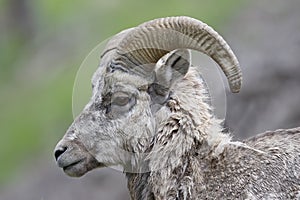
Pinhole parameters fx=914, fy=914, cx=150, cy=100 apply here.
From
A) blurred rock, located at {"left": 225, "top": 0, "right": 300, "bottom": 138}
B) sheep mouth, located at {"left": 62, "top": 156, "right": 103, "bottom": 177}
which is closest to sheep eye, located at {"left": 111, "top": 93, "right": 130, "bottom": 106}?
sheep mouth, located at {"left": 62, "top": 156, "right": 103, "bottom": 177}

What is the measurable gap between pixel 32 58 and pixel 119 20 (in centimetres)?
587

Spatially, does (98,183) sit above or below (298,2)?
below

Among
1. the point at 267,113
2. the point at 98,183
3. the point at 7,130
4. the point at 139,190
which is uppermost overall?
the point at 139,190

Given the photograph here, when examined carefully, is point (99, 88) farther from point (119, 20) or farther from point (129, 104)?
point (119, 20)

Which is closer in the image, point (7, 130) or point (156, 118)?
point (156, 118)

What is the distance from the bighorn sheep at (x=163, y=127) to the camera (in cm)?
811

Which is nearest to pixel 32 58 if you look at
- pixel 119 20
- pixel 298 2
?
pixel 119 20

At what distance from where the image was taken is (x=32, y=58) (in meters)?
32.7

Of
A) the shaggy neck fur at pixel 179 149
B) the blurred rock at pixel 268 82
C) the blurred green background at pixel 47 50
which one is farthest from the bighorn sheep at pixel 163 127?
the blurred green background at pixel 47 50

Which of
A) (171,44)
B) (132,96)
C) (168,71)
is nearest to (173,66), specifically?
(168,71)

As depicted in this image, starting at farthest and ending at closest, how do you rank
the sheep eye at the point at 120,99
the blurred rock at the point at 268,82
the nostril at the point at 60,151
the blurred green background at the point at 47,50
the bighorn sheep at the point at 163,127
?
1. the blurred green background at the point at 47,50
2. the blurred rock at the point at 268,82
3. the sheep eye at the point at 120,99
4. the nostril at the point at 60,151
5. the bighorn sheep at the point at 163,127

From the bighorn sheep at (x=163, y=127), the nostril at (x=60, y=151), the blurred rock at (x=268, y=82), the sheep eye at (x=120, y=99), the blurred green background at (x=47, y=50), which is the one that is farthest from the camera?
the blurred green background at (x=47, y=50)

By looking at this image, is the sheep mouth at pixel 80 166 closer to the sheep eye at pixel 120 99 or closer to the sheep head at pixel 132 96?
the sheep head at pixel 132 96

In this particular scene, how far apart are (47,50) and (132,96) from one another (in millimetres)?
23964
